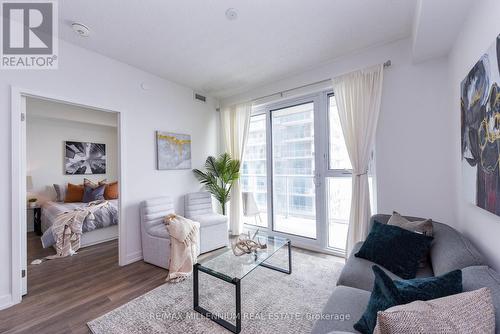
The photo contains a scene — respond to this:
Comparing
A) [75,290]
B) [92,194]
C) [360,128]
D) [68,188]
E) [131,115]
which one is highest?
[131,115]

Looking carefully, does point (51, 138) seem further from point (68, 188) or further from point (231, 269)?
point (231, 269)

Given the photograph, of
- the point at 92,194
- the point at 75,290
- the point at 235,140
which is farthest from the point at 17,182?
the point at 235,140

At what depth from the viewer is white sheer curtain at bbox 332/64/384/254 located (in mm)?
2578

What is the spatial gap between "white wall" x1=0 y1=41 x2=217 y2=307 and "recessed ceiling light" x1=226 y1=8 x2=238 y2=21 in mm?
1753

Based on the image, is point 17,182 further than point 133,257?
No

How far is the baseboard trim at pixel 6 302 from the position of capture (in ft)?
6.37

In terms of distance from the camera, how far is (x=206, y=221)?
10.5 ft

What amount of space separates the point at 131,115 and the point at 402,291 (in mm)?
3375

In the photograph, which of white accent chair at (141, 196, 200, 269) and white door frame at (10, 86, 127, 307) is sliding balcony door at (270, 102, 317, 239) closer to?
white accent chair at (141, 196, 200, 269)

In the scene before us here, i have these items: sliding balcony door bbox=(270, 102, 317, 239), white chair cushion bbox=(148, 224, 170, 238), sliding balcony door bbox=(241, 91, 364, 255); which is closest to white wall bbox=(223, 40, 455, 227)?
sliding balcony door bbox=(241, 91, 364, 255)

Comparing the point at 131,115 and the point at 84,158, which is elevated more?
the point at 131,115

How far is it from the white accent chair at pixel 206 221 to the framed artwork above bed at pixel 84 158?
130 inches

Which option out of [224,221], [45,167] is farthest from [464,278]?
[45,167]

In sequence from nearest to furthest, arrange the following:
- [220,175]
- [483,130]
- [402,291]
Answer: [402,291], [483,130], [220,175]
